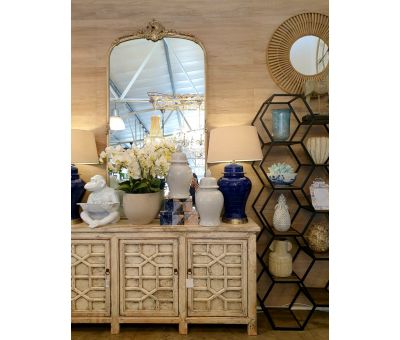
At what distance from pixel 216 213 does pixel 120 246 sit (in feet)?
2.41

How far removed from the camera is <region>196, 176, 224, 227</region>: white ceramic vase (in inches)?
92.3

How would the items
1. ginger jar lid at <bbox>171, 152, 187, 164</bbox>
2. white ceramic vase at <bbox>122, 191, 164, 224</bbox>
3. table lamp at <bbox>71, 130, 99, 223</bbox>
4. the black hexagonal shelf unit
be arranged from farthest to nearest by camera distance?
the black hexagonal shelf unit
table lamp at <bbox>71, 130, 99, 223</bbox>
ginger jar lid at <bbox>171, 152, 187, 164</bbox>
white ceramic vase at <bbox>122, 191, 164, 224</bbox>

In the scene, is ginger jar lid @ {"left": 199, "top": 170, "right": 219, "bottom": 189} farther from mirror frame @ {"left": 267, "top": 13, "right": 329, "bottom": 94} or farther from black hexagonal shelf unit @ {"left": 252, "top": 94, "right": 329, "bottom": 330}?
mirror frame @ {"left": 267, "top": 13, "right": 329, "bottom": 94}

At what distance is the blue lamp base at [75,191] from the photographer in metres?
2.55

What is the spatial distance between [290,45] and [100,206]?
6.82 ft

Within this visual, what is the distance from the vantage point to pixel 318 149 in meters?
2.58

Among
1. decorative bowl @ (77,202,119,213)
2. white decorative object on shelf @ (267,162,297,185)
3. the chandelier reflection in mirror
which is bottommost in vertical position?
decorative bowl @ (77,202,119,213)

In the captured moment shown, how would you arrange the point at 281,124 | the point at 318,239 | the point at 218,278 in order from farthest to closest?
the point at 281,124 → the point at 318,239 → the point at 218,278

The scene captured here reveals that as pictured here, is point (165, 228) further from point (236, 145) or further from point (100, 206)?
point (236, 145)

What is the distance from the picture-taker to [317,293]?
8.82 ft

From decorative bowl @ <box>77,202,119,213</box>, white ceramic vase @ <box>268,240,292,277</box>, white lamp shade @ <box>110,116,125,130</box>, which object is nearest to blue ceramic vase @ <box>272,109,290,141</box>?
white ceramic vase @ <box>268,240,292,277</box>

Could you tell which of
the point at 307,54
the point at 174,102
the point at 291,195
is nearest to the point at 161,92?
the point at 174,102

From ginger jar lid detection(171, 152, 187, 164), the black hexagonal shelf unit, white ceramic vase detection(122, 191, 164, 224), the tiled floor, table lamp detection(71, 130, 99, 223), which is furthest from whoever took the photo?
the black hexagonal shelf unit
